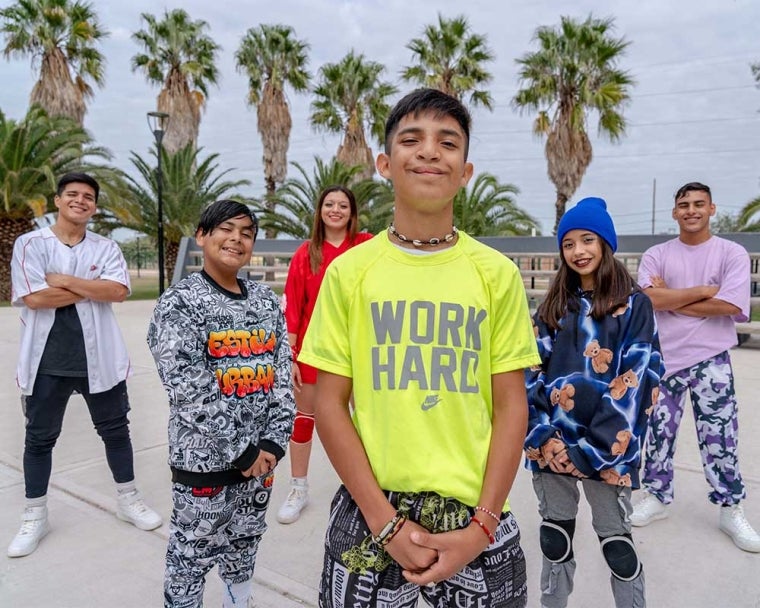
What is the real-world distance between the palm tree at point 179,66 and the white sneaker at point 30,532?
2304cm

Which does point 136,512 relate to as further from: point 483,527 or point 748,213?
point 748,213

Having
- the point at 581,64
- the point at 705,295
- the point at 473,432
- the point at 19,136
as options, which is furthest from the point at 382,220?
the point at 473,432

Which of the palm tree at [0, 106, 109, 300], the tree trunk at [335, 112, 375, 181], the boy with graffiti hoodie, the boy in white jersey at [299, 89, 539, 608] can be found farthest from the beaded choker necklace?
the tree trunk at [335, 112, 375, 181]

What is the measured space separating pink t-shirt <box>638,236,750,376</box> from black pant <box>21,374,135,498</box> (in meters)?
2.96

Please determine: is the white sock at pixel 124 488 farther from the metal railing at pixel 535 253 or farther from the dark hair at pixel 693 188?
the metal railing at pixel 535 253

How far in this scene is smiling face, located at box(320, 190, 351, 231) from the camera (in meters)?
3.49

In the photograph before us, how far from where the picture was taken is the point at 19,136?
51.4ft

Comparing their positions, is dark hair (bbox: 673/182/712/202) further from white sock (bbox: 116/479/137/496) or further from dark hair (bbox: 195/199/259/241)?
white sock (bbox: 116/479/137/496)

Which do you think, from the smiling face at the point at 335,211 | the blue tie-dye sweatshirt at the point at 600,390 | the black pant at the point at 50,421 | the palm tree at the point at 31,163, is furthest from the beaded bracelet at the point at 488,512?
the palm tree at the point at 31,163

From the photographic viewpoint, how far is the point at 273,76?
24672 mm

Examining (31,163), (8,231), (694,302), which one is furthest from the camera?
(8,231)

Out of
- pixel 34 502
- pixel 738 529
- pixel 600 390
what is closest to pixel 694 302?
pixel 738 529

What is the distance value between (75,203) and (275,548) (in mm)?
2025

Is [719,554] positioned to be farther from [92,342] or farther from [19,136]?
[19,136]
